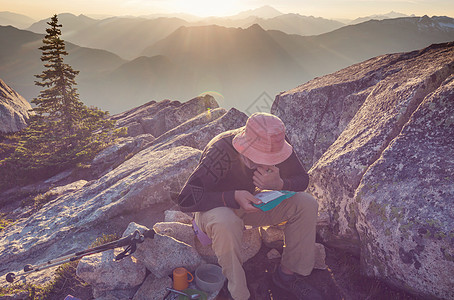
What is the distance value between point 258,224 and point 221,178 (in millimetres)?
1312

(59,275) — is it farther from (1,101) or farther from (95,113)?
(1,101)

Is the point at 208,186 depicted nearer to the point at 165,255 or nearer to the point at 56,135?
the point at 165,255

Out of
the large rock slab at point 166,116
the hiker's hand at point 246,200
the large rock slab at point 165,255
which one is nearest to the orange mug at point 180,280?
the large rock slab at point 165,255

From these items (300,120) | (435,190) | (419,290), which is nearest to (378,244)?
(419,290)

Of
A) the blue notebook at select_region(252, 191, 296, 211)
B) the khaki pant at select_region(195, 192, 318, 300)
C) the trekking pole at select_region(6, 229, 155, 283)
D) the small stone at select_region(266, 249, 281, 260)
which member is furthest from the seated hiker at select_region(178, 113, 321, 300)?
the trekking pole at select_region(6, 229, 155, 283)

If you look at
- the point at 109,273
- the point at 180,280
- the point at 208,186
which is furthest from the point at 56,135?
the point at 208,186

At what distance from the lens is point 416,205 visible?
4203 millimetres

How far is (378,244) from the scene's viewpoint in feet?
14.9

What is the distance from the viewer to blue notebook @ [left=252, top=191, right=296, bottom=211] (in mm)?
4391

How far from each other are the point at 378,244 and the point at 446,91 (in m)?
3.15

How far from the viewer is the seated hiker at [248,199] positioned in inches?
172

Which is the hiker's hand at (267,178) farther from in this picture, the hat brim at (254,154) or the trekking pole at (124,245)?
the trekking pole at (124,245)

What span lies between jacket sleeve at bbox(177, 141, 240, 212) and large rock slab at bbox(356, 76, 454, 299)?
2550mm

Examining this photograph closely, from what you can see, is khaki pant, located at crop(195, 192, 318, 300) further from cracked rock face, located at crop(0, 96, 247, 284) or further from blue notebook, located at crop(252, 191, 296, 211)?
cracked rock face, located at crop(0, 96, 247, 284)
